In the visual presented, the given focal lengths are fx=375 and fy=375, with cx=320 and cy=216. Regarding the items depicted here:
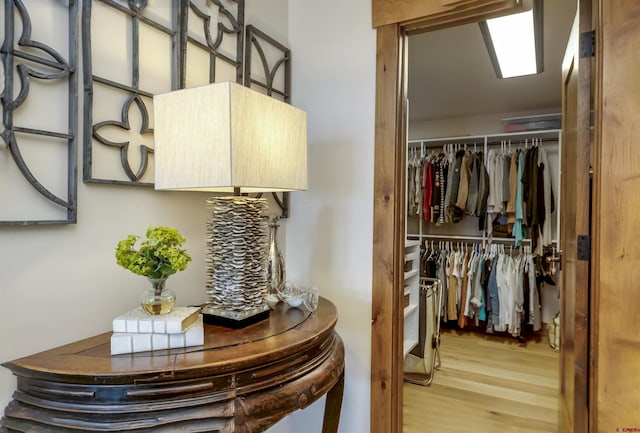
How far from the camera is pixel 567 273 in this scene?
1.66 meters

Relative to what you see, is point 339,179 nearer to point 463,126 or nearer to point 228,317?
point 228,317

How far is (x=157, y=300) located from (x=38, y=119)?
0.51 metres

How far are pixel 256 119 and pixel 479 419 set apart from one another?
2206mm

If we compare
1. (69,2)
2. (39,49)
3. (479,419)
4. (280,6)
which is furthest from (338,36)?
(479,419)

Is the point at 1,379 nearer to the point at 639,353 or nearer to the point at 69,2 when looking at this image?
the point at 69,2

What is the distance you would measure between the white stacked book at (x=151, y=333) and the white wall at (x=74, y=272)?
21cm

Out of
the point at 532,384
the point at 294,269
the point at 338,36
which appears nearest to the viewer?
the point at 338,36

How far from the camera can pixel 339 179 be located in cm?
162

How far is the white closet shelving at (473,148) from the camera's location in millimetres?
3604

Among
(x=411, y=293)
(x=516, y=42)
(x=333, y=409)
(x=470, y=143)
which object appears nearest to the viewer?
(x=333, y=409)

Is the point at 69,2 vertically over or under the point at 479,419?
over

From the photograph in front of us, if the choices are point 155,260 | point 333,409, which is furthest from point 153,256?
point 333,409

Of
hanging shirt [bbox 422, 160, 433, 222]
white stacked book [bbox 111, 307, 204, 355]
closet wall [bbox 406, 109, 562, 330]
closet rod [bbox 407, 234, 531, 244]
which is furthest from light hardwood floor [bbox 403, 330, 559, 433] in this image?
white stacked book [bbox 111, 307, 204, 355]

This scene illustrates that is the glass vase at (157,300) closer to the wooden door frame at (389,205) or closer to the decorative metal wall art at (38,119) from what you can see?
the decorative metal wall art at (38,119)
